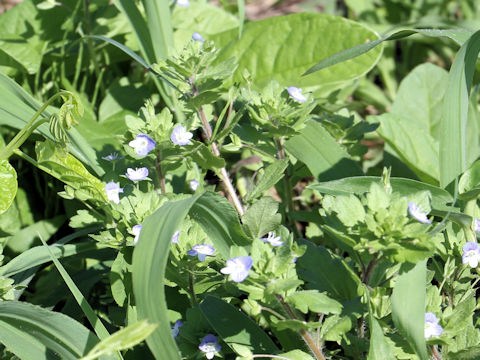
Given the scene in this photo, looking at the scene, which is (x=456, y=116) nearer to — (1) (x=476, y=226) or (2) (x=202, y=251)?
(1) (x=476, y=226)

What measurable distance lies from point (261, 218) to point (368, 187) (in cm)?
30

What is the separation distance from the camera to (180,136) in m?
1.39

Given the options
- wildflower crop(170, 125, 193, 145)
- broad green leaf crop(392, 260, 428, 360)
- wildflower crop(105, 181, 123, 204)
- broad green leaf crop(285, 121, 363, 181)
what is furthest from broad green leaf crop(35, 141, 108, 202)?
broad green leaf crop(392, 260, 428, 360)

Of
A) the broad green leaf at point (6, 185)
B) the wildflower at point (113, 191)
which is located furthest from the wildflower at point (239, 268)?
the broad green leaf at point (6, 185)

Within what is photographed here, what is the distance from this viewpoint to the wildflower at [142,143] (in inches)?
54.5

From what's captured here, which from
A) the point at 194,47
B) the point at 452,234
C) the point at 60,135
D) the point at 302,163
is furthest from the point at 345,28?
the point at 60,135

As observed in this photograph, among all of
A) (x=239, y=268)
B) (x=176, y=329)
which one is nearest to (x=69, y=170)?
(x=176, y=329)

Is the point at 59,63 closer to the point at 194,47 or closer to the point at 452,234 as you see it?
the point at 194,47

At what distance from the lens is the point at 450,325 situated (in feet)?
3.88

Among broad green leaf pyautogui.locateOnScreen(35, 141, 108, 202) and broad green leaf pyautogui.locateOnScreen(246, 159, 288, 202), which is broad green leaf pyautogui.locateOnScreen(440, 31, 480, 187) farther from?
broad green leaf pyautogui.locateOnScreen(35, 141, 108, 202)

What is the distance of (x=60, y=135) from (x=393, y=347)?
33.9 inches

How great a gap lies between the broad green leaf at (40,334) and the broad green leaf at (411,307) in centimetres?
57

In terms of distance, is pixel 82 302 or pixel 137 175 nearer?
pixel 82 302

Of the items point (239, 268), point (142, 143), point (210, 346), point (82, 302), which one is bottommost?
point (210, 346)
